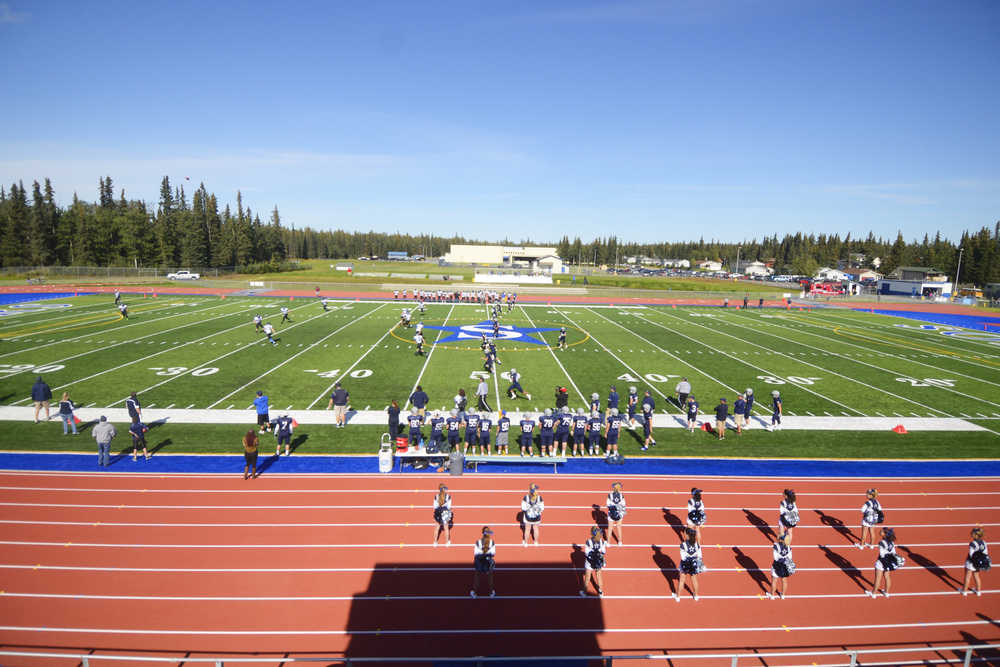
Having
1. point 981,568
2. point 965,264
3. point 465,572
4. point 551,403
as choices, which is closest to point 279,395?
point 551,403

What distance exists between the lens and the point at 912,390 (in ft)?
79.0

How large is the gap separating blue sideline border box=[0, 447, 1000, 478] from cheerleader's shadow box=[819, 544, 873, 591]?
12.1ft

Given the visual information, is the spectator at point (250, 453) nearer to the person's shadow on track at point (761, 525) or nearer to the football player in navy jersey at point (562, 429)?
the football player in navy jersey at point (562, 429)

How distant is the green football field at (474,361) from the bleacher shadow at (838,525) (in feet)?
23.6

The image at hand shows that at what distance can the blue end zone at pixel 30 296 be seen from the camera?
47.2 m

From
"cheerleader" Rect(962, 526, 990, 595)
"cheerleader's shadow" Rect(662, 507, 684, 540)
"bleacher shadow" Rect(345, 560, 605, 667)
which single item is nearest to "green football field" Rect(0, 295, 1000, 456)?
"cheerleader's shadow" Rect(662, 507, 684, 540)

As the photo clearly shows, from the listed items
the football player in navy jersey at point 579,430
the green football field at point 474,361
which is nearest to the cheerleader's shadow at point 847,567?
the football player in navy jersey at point 579,430

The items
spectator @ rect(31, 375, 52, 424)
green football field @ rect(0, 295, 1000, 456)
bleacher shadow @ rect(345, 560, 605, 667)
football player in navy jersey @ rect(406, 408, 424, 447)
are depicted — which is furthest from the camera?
green football field @ rect(0, 295, 1000, 456)

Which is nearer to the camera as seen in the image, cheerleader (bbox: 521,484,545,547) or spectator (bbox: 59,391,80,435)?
cheerleader (bbox: 521,484,545,547)

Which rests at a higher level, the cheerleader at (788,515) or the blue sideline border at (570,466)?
the cheerleader at (788,515)

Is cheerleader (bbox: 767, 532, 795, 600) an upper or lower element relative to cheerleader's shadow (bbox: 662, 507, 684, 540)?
upper

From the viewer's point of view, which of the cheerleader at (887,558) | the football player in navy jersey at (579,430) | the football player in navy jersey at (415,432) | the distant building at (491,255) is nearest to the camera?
the cheerleader at (887,558)

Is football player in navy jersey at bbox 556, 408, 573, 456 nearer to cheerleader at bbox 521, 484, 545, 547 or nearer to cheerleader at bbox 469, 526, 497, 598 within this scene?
cheerleader at bbox 521, 484, 545, 547

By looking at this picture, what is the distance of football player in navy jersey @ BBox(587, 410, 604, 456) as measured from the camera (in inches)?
600
